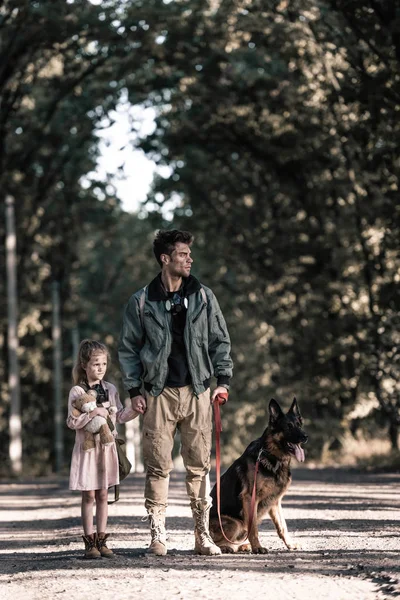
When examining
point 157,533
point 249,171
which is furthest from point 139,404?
point 249,171

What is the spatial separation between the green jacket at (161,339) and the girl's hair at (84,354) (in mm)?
216

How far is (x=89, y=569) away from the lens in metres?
8.82

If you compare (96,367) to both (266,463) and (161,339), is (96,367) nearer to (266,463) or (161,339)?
(161,339)

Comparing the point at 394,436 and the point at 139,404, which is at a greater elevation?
the point at 139,404

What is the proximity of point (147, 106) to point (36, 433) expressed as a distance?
44.4 feet

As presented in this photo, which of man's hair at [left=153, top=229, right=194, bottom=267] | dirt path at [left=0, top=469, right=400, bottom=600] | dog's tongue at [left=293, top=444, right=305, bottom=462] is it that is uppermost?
man's hair at [left=153, top=229, right=194, bottom=267]

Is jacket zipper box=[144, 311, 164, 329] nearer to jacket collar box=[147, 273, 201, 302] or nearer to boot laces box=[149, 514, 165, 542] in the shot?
jacket collar box=[147, 273, 201, 302]

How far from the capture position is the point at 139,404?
934cm

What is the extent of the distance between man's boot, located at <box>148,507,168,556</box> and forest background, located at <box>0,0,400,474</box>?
32.9 feet

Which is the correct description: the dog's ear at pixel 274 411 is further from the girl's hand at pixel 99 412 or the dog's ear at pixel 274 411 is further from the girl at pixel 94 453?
the girl's hand at pixel 99 412

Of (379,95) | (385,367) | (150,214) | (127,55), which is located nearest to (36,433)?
(150,214)

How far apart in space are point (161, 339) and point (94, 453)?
100 centimetres

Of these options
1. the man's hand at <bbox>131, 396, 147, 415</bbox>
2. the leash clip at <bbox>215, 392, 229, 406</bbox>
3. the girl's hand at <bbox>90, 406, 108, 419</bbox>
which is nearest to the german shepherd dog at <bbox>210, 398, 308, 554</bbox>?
the leash clip at <bbox>215, 392, 229, 406</bbox>

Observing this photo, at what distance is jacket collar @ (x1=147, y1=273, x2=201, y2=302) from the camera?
944 centimetres
